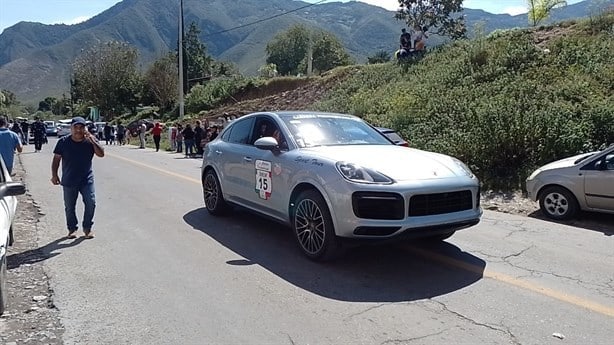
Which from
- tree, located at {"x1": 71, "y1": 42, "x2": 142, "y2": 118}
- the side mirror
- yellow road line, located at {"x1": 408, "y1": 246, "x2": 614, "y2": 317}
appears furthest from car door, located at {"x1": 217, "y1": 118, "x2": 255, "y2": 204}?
tree, located at {"x1": 71, "y1": 42, "x2": 142, "y2": 118}

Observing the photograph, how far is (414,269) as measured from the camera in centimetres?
550

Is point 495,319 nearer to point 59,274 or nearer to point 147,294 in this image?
point 147,294

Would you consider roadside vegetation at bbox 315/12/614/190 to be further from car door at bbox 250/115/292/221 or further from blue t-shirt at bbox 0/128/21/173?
blue t-shirt at bbox 0/128/21/173

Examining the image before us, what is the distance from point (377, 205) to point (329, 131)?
1.75 meters

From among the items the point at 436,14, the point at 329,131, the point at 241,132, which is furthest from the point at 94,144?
the point at 436,14

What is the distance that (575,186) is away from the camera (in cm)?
805

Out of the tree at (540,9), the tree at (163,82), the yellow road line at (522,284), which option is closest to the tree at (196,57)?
the tree at (163,82)

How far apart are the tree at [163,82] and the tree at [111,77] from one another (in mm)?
4327

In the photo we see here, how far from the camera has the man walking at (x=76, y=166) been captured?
273 inches

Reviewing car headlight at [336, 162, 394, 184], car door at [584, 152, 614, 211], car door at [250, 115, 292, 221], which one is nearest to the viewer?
car headlight at [336, 162, 394, 184]

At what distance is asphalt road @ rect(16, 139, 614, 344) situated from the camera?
408 cm

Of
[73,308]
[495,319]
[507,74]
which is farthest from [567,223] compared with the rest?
[507,74]

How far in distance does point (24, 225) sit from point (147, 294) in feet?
13.5

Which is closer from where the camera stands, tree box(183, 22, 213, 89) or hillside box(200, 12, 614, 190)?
hillside box(200, 12, 614, 190)
